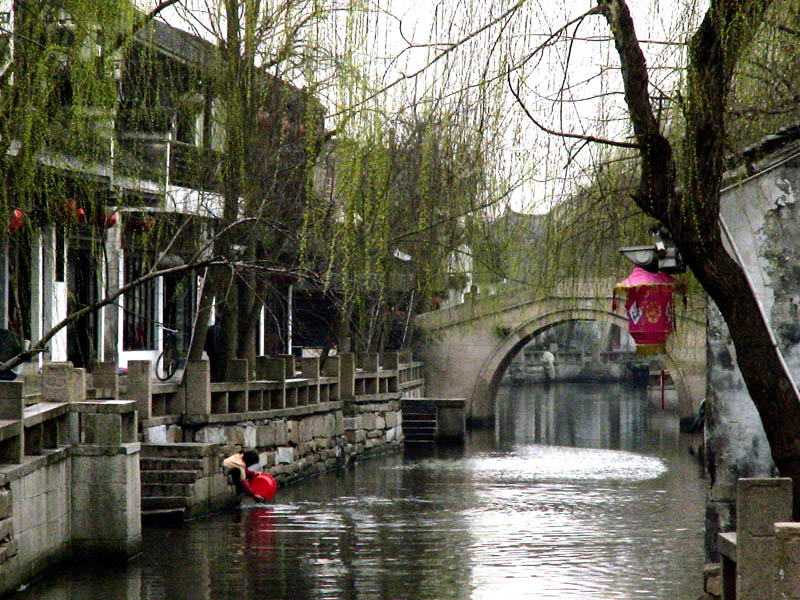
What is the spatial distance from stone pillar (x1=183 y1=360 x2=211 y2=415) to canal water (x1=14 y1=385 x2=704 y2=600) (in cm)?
150

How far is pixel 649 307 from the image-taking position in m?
11.0

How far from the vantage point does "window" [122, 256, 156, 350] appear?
61.7 feet

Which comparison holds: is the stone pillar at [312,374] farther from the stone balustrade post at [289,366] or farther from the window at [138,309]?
the window at [138,309]

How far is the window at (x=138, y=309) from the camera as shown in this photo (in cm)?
1881

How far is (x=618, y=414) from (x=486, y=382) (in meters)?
8.19

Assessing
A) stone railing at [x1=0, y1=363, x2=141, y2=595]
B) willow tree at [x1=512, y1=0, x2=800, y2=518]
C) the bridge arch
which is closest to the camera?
willow tree at [x1=512, y1=0, x2=800, y2=518]

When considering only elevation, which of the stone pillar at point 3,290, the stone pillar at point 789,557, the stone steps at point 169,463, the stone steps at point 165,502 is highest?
the stone pillar at point 3,290

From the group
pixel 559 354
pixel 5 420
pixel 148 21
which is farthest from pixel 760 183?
pixel 559 354

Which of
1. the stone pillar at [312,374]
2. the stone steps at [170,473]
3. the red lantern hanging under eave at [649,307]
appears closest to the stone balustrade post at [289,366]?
the stone pillar at [312,374]

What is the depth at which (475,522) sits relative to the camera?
1585cm

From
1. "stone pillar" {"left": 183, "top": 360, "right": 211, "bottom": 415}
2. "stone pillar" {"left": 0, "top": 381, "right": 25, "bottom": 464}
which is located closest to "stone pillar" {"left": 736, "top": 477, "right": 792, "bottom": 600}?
"stone pillar" {"left": 0, "top": 381, "right": 25, "bottom": 464}

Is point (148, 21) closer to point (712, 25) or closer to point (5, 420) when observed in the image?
point (5, 420)

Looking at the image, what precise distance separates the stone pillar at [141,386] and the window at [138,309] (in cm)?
354

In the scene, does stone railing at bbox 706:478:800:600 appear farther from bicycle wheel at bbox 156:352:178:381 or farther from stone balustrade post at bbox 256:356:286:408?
stone balustrade post at bbox 256:356:286:408
